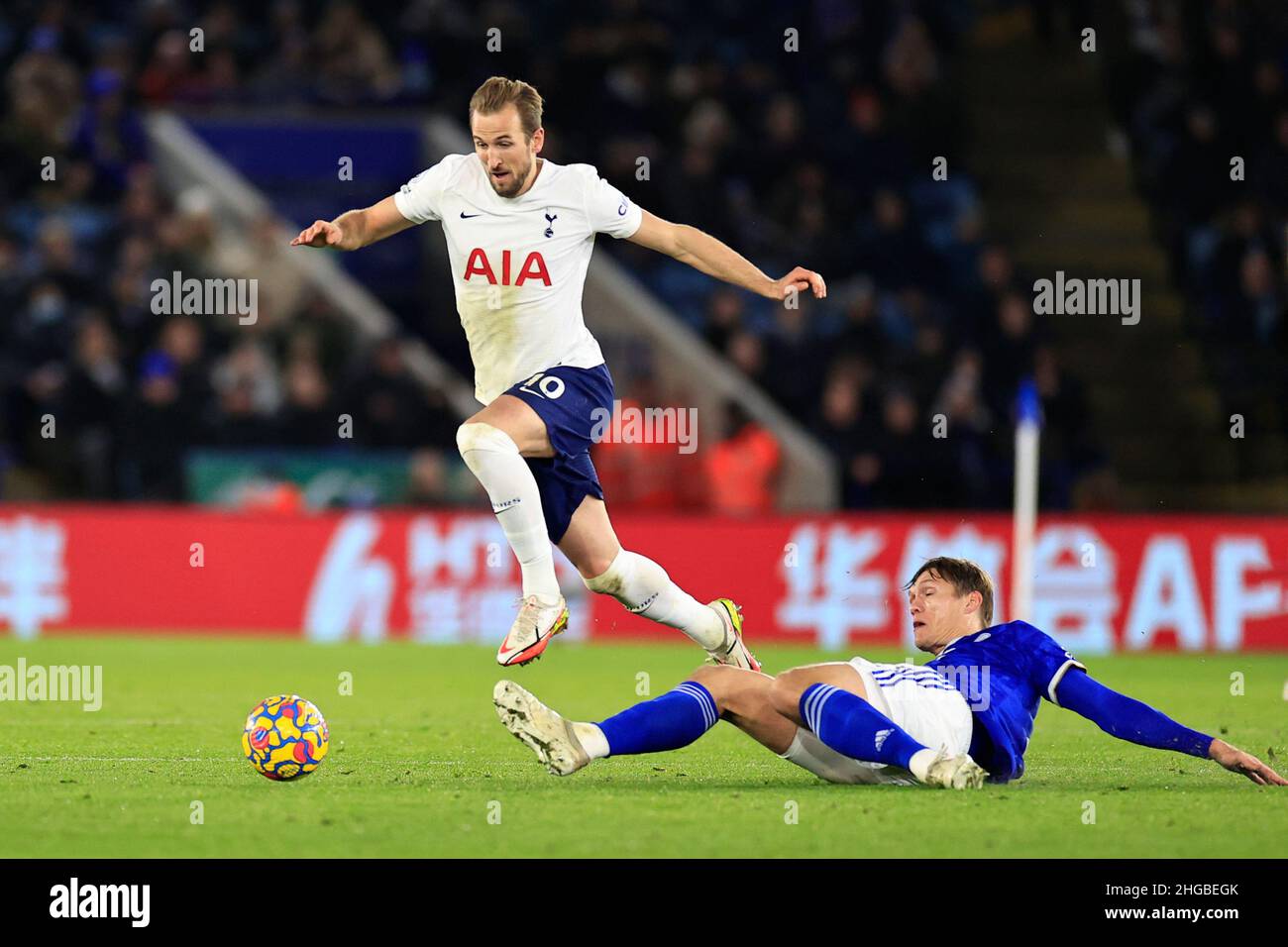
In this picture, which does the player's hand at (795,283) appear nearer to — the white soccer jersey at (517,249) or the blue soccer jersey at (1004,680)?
the white soccer jersey at (517,249)

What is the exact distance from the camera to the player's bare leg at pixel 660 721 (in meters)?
7.26

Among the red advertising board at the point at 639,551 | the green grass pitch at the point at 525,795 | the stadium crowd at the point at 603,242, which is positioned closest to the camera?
the green grass pitch at the point at 525,795

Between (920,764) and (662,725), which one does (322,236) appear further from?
(920,764)

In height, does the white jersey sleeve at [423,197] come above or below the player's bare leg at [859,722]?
above

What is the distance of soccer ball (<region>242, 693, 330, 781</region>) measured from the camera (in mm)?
7773

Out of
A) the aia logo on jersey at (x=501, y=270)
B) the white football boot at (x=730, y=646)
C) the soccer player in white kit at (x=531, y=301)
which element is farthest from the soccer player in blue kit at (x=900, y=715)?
the aia logo on jersey at (x=501, y=270)

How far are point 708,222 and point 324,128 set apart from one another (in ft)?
13.4

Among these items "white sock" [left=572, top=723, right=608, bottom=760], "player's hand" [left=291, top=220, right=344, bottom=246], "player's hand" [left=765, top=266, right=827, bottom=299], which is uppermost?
"player's hand" [left=291, top=220, right=344, bottom=246]

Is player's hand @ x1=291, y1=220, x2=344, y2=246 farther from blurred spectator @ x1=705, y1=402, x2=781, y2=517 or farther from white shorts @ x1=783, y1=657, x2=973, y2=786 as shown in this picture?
blurred spectator @ x1=705, y1=402, x2=781, y2=517

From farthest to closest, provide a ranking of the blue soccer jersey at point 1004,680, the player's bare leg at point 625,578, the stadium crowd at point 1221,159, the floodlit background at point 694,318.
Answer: the stadium crowd at point 1221,159
the floodlit background at point 694,318
the player's bare leg at point 625,578
the blue soccer jersey at point 1004,680

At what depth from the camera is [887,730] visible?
714 centimetres

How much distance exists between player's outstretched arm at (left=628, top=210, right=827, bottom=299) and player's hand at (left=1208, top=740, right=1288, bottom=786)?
239 centimetres

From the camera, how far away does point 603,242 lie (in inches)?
789

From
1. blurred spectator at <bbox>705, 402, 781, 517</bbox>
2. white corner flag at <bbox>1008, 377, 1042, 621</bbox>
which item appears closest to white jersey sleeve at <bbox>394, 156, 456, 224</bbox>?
white corner flag at <bbox>1008, 377, 1042, 621</bbox>
